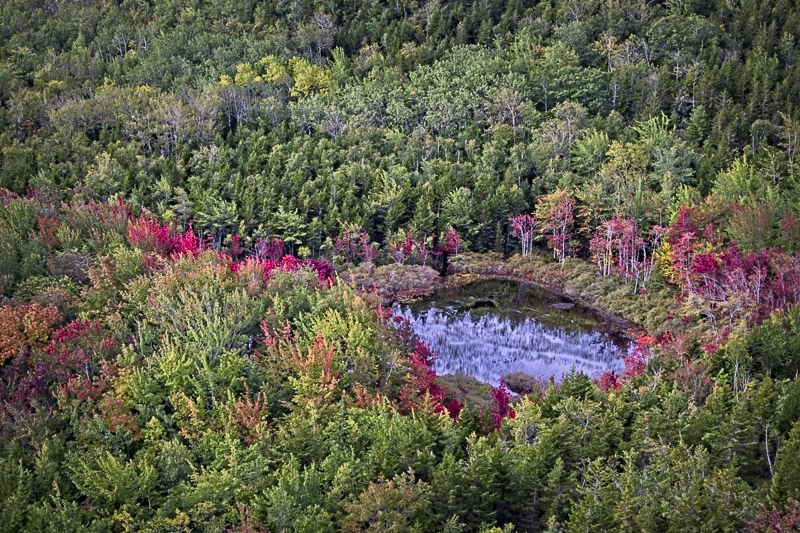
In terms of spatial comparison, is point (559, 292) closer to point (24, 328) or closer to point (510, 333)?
point (510, 333)

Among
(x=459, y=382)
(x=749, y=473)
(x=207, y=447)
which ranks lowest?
(x=459, y=382)

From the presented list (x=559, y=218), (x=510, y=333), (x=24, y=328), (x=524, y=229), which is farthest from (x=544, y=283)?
(x=24, y=328)

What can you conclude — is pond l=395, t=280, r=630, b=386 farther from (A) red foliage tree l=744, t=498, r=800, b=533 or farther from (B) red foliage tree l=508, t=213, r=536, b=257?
(A) red foliage tree l=744, t=498, r=800, b=533

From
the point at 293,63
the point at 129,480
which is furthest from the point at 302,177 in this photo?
the point at 129,480

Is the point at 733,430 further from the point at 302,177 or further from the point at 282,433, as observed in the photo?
the point at 302,177

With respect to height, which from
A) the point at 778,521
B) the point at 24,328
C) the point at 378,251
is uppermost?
the point at 24,328

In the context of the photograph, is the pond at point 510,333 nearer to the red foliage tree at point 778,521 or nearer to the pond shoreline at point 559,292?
the pond shoreline at point 559,292
